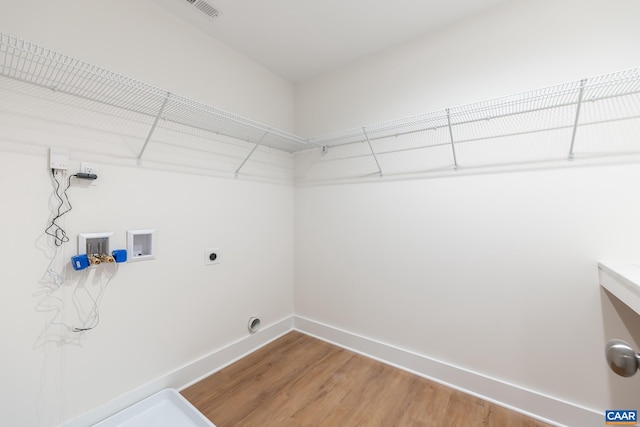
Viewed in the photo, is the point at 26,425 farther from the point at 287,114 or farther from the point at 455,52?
the point at 455,52

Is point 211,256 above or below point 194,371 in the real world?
above

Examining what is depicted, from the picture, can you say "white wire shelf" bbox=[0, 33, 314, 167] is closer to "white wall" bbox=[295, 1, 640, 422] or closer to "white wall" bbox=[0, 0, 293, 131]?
"white wall" bbox=[0, 0, 293, 131]

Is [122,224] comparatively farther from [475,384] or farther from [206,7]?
[475,384]

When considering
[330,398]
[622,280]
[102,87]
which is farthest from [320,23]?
[330,398]

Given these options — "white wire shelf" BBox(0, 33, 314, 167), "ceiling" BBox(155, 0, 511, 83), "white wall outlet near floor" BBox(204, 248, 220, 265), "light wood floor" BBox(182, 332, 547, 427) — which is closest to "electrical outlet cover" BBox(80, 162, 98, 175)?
"white wire shelf" BBox(0, 33, 314, 167)

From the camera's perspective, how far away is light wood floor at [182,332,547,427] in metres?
1.49

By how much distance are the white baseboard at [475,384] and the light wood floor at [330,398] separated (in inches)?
2.1

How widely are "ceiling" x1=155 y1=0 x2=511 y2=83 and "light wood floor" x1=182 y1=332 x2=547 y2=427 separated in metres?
2.56

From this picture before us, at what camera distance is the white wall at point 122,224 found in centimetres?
120

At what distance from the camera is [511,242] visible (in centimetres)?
161

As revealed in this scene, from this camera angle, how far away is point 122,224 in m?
1.51

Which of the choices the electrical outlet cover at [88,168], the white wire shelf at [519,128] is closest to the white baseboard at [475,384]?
the white wire shelf at [519,128]

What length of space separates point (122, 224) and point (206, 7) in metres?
1.51

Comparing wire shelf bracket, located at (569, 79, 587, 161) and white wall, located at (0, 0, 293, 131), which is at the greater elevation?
white wall, located at (0, 0, 293, 131)
